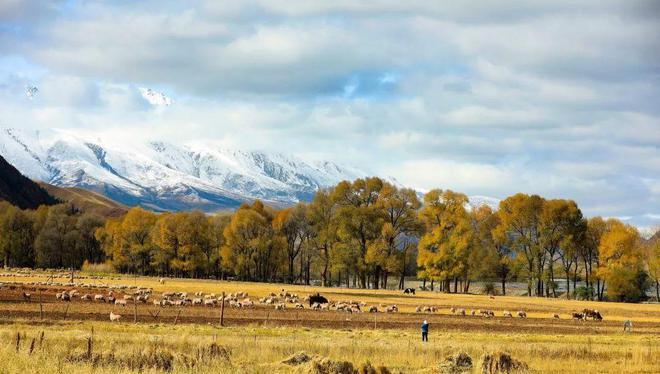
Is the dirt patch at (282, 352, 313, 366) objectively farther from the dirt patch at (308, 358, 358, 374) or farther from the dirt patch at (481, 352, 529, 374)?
the dirt patch at (481, 352, 529, 374)

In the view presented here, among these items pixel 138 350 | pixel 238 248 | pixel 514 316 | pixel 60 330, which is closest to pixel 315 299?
pixel 514 316

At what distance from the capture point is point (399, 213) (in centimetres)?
12506

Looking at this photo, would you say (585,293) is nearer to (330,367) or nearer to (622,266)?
(622,266)

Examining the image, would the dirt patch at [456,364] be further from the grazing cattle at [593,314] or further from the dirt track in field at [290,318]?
the grazing cattle at [593,314]

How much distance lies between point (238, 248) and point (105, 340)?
344 feet

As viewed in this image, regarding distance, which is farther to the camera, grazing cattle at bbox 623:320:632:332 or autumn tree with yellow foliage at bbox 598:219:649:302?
autumn tree with yellow foliage at bbox 598:219:649:302

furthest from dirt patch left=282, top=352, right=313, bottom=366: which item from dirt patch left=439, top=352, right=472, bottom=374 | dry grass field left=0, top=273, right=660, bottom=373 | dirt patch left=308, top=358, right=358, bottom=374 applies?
dirt patch left=439, top=352, right=472, bottom=374

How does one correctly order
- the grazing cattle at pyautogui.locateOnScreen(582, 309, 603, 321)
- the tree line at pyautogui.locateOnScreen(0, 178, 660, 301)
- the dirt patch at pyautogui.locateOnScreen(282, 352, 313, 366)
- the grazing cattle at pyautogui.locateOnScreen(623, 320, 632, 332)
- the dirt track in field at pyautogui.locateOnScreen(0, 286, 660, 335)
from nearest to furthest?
the dirt patch at pyautogui.locateOnScreen(282, 352, 313, 366) → the dirt track in field at pyautogui.locateOnScreen(0, 286, 660, 335) → the grazing cattle at pyautogui.locateOnScreen(623, 320, 632, 332) → the grazing cattle at pyautogui.locateOnScreen(582, 309, 603, 321) → the tree line at pyautogui.locateOnScreen(0, 178, 660, 301)

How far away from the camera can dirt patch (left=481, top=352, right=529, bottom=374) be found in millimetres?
31594

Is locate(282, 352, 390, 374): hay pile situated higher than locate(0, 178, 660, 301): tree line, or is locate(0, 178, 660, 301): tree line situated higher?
locate(0, 178, 660, 301): tree line

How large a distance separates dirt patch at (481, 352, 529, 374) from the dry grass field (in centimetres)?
63

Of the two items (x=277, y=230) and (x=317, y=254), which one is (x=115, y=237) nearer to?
(x=277, y=230)

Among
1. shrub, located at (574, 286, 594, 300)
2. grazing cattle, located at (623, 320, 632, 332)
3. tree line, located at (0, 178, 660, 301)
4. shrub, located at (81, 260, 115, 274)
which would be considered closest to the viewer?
grazing cattle, located at (623, 320, 632, 332)

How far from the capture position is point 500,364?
32094 millimetres
